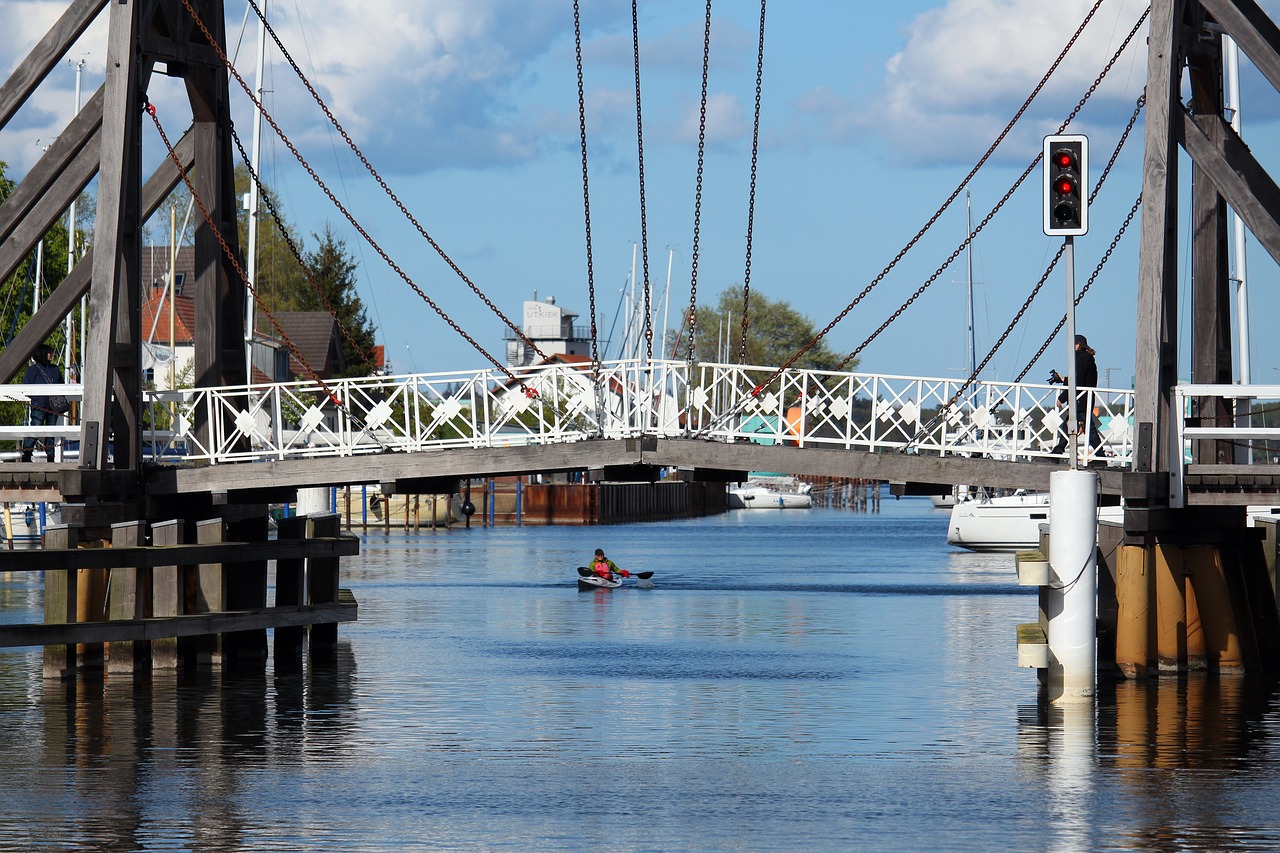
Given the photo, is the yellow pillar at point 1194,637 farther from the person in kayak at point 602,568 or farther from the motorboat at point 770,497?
the motorboat at point 770,497

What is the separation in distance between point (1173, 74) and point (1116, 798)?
32.8 ft

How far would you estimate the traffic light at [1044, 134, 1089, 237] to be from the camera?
18.4 m

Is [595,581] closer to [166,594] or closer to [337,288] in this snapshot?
[166,594]

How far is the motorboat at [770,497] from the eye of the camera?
131375 mm

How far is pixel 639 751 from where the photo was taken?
17.0 metres

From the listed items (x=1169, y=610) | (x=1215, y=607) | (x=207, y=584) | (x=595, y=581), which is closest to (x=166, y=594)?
(x=207, y=584)

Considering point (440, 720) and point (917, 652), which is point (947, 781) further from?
point (917, 652)

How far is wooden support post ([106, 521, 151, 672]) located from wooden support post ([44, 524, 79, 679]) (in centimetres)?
42

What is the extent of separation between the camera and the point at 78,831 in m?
12.8

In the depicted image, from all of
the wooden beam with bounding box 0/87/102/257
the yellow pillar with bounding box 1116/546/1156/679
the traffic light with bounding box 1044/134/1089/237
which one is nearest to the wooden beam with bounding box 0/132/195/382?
the wooden beam with bounding box 0/87/102/257

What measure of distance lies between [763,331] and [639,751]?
129199mm

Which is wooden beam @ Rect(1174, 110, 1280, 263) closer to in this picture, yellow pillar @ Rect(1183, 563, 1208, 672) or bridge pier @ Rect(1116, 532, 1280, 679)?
bridge pier @ Rect(1116, 532, 1280, 679)

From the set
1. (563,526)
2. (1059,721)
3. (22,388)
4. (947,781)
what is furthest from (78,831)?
(563,526)

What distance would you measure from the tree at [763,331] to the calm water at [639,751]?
110710 mm
